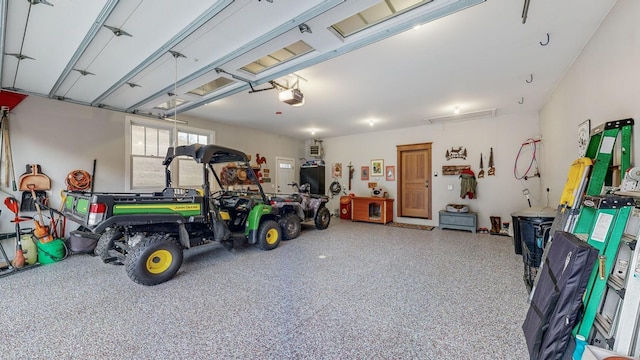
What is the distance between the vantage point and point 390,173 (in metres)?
7.18

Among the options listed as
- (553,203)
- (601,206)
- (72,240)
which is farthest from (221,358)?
(553,203)

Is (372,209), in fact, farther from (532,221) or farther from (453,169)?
(532,221)

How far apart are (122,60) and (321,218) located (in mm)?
4556

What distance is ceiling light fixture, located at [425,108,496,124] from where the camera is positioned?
5.16m

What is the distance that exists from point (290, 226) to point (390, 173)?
3.68 metres

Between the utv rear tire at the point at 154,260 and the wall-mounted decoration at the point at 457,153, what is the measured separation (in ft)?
20.2

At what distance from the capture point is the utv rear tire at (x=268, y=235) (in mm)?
4105

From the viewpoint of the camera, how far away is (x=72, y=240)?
3.62 m

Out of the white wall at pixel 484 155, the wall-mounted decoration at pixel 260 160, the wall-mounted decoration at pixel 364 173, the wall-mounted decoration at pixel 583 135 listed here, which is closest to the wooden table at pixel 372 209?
the white wall at pixel 484 155

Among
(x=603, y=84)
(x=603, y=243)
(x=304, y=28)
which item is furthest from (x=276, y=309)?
(x=603, y=84)

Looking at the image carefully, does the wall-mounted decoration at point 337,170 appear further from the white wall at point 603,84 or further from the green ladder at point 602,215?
the green ladder at point 602,215

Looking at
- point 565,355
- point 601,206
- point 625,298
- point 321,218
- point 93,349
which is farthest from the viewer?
point 321,218

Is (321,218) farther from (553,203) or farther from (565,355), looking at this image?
(565,355)

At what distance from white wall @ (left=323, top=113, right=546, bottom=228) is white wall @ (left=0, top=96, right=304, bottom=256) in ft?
20.6
